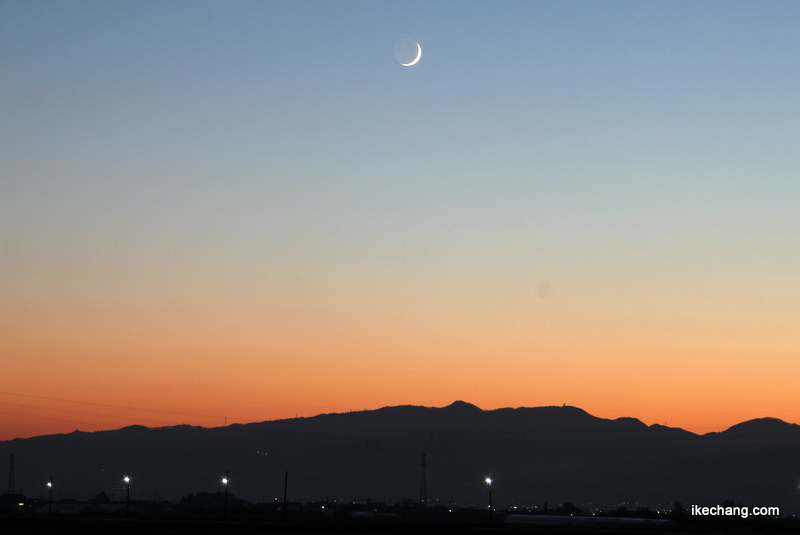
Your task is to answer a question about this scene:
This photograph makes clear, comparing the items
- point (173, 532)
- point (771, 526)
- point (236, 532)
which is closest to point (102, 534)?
point (173, 532)

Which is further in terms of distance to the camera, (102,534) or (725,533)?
(725,533)

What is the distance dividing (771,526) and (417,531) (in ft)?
292

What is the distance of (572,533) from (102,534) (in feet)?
255

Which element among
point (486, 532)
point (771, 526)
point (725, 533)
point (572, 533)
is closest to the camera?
point (486, 532)

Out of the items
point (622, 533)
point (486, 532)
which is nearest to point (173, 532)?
point (486, 532)

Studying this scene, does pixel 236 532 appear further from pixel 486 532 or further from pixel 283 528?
pixel 486 532

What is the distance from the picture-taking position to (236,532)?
395ft

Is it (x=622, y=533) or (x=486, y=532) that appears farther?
(x=622, y=533)

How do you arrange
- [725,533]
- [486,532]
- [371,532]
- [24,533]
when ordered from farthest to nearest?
1. [725,533]
2. [486,532]
3. [371,532]
4. [24,533]

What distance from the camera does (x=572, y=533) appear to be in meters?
150

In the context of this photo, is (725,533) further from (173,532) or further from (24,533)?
(24,533)

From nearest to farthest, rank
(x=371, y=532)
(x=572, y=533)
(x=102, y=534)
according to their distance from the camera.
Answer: (x=102, y=534) → (x=371, y=532) → (x=572, y=533)

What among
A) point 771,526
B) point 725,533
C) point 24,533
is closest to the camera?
point 24,533

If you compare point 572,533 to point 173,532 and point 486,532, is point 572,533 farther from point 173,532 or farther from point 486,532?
point 173,532
